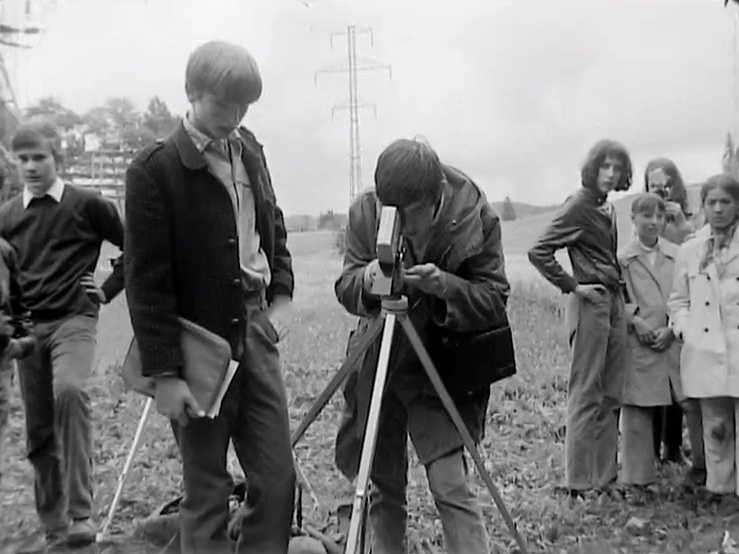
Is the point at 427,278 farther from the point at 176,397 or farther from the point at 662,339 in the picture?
the point at 662,339

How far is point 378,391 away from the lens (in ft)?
8.87

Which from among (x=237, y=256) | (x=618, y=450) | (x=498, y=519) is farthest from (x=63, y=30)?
(x=618, y=450)

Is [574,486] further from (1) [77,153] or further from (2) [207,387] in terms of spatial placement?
(1) [77,153]

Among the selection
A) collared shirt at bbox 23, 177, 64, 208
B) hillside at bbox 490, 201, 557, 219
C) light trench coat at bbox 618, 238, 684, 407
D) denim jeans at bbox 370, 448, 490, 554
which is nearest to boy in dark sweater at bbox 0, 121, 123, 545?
collared shirt at bbox 23, 177, 64, 208

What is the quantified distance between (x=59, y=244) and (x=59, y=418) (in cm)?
54

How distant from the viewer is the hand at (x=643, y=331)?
13.2ft

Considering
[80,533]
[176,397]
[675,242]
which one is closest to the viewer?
[176,397]

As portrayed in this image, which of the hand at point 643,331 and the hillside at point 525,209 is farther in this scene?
the hand at point 643,331

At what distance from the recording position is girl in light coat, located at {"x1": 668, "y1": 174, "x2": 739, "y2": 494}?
11.9ft

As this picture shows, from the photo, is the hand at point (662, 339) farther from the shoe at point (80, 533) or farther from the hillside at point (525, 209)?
the shoe at point (80, 533)

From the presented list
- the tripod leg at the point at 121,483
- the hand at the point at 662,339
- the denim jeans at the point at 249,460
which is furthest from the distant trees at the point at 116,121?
the hand at the point at 662,339

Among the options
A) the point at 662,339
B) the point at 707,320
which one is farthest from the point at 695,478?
the point at 707,320

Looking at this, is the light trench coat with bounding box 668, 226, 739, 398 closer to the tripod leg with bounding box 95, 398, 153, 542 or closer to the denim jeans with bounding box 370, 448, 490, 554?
the denim jeans with bounding box 370, 448, 490, 554

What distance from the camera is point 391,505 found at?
3.02 meters
